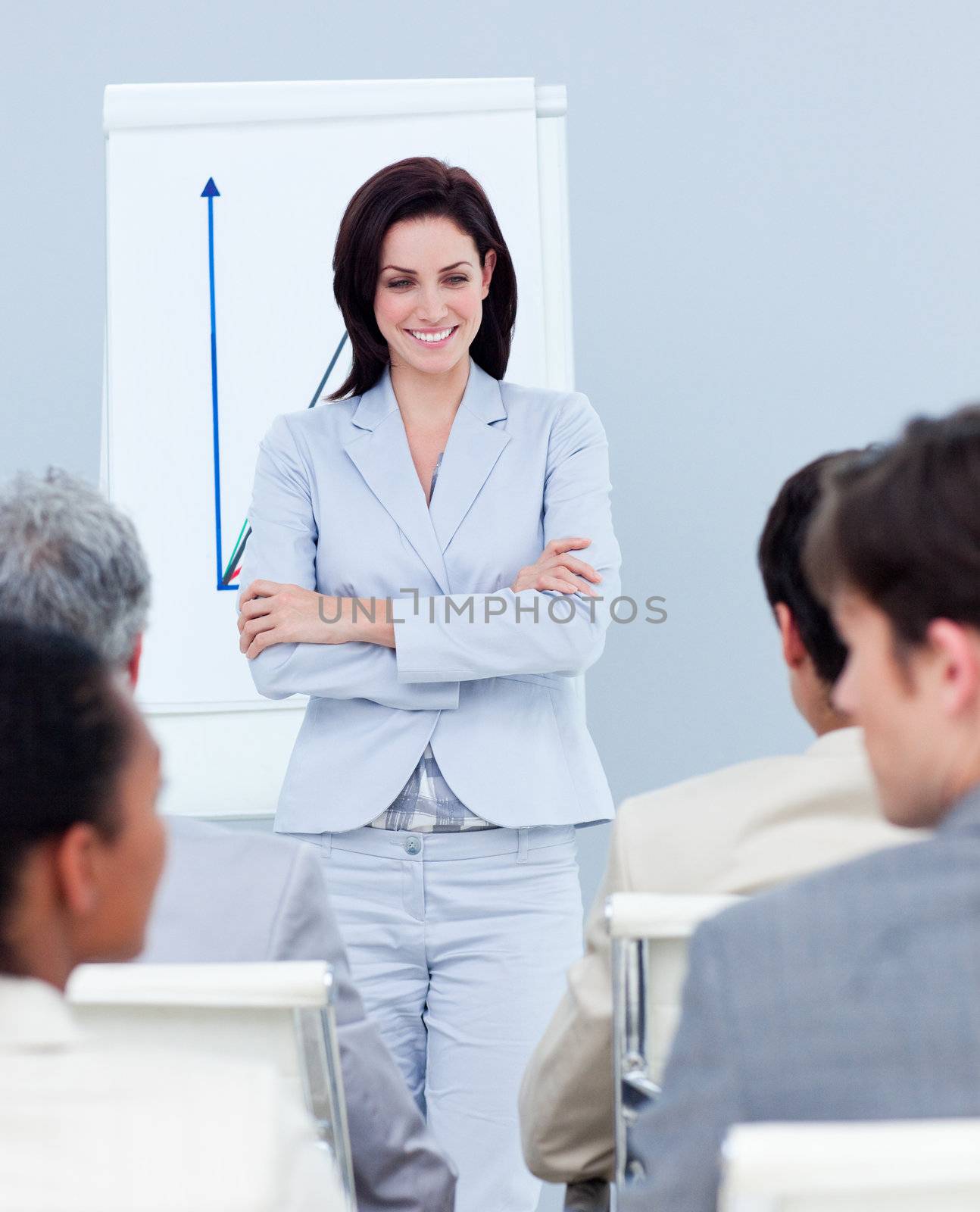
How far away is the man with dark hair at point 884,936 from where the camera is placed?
0.79 m

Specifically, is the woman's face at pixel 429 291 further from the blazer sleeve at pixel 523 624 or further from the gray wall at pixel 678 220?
the gray wall at pixel 678 220

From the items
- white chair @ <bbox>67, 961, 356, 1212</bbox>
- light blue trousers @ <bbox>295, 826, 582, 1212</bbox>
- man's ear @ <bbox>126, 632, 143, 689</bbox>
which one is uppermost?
man's ear @ <bbox>126, 632, 143, 689</bbox>

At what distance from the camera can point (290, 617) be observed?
221 centimetres

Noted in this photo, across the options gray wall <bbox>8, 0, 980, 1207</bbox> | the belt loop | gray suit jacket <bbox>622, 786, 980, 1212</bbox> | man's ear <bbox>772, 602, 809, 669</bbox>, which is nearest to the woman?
the belt loop

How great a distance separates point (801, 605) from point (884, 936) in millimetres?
741

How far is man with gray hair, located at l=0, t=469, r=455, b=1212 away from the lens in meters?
1.32

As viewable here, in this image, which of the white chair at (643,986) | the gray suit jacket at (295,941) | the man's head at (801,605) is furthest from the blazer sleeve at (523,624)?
the white chair at (643,986)

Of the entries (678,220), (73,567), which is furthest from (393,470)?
(678,220)

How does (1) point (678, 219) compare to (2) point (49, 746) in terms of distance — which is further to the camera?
(1) point (678, 219)

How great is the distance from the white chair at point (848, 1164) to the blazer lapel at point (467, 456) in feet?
5.29

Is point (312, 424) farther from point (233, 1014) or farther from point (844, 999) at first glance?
point (844, 999)

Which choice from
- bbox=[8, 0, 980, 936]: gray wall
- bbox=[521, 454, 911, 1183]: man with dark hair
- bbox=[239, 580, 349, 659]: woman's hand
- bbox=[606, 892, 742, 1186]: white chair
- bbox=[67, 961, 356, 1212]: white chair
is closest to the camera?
bbox=[67, 961, 356, 1212]: white chair

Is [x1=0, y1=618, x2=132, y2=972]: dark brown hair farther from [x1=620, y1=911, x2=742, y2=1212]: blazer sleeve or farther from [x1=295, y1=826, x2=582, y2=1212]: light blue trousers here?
[x1=295, y1=826, x2=582, y2=1212]: light blue trousers

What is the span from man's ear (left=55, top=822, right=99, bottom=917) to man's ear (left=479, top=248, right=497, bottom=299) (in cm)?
161
